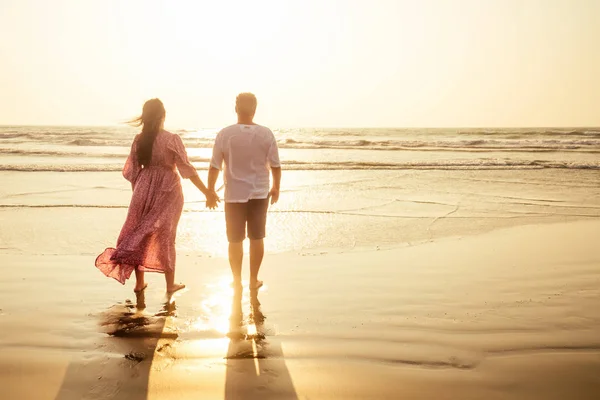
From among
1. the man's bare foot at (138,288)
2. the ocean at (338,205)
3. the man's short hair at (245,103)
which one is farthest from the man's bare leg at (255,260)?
the ocean at (338,205)

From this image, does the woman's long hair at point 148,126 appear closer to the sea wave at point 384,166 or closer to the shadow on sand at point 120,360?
the shadow on sand at point 120,360

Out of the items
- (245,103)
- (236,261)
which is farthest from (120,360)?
(245,103)

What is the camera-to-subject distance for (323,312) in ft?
14.5

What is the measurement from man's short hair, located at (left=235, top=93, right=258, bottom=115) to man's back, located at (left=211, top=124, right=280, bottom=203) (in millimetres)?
146

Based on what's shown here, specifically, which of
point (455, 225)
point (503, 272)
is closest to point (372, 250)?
point (503, 272)

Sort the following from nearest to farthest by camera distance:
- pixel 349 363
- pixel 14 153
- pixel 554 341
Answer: pixel 349 363
pixel 554 341
pixel 14 153

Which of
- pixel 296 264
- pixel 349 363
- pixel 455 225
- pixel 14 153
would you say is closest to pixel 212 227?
pixel 296 264

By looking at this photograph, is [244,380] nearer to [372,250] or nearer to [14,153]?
[372,250]

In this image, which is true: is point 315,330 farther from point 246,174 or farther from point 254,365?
point 246,174

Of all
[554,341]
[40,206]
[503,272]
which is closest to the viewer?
[554,341]

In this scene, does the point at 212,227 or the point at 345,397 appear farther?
the point at 212,227

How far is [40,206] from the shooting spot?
32.9ft

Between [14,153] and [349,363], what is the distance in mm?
24642

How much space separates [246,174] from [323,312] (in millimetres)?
1404
